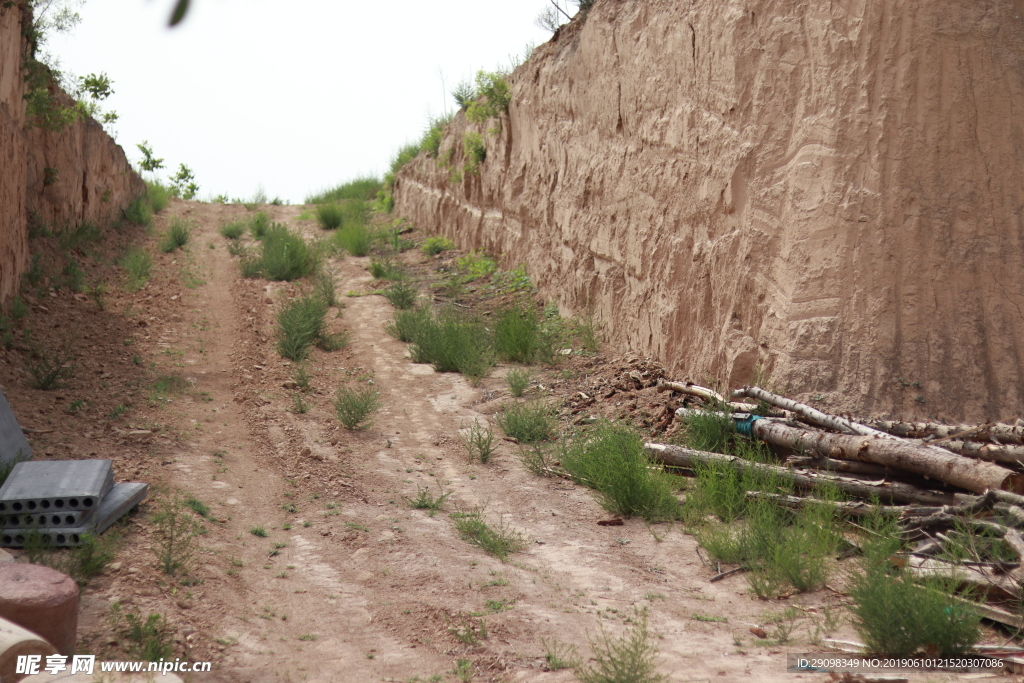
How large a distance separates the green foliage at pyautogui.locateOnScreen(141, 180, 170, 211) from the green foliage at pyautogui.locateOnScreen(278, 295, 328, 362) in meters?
8.64

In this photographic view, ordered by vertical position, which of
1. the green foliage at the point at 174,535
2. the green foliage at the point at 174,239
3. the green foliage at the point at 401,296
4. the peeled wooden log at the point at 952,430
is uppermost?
the green foliage at the point at 174,239

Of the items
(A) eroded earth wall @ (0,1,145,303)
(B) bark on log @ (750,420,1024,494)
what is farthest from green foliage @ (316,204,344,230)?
(B) bark on log @ (750,420,1024,494)

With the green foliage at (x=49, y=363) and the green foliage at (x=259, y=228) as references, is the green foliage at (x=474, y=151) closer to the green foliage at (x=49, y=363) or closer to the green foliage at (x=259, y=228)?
the green foliage at (x=259, y=228)

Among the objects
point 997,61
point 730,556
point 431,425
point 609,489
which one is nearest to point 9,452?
point 431,425

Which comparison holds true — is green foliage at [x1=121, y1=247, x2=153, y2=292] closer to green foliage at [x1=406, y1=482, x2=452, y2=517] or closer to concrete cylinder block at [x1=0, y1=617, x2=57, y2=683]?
green foliage at [x1=406, y1=482, x2=452, y2=517]

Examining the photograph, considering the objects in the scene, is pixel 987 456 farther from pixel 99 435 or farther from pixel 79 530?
pixel 99 435

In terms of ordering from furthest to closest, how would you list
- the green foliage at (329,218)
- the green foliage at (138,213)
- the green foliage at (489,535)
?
the green foliage at (329,218) < the green foliage at (138,213) < the green foliage at (489,535)

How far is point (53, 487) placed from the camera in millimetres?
3947

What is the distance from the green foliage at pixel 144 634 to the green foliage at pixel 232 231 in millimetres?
12742

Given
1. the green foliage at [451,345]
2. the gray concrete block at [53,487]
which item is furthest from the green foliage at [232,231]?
the gray concrete block at [53,487]

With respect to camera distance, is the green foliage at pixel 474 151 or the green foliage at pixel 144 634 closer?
the green foliage at pixel 144 634

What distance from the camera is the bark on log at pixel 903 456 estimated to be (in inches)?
162

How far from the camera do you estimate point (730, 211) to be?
654 cm

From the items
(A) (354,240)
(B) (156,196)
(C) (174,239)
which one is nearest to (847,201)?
(A) (354,240)
